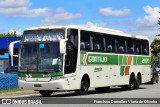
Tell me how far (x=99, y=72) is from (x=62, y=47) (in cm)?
481

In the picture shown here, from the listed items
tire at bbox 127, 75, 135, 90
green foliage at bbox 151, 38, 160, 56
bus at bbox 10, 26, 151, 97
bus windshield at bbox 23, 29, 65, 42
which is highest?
green foliage at bbox 151, 38, 160, 56

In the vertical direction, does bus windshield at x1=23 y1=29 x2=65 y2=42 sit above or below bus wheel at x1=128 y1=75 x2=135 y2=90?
above

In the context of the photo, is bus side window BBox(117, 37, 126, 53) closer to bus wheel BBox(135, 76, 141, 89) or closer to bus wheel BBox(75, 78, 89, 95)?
bus wheel BBox(135, 76, 141, 89)

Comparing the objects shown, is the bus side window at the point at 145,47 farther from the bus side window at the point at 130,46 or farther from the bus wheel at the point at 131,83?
the bus wheel at the point at 131,83

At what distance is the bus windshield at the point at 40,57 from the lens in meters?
20.8

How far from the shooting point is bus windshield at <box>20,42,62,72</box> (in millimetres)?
20812

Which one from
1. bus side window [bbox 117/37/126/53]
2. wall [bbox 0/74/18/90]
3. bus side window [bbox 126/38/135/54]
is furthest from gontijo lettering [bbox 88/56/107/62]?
wall [bbox 0/74/18/90]

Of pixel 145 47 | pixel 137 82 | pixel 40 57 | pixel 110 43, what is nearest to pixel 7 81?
pixel 110 43

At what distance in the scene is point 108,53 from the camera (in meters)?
25.2

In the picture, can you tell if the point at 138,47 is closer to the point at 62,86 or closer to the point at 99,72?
the point at 99,72

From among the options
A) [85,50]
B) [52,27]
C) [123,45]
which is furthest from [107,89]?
[52,27]

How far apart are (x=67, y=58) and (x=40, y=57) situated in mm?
1262

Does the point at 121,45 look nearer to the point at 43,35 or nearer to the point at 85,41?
the point at 85,41

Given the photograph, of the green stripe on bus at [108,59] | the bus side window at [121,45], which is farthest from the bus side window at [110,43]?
the bus side window at [121,45]
